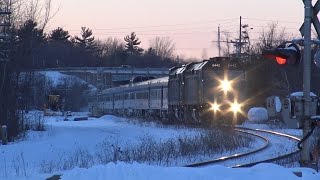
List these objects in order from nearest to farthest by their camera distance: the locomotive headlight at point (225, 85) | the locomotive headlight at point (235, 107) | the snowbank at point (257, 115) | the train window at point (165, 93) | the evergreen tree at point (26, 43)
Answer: the evergreen tree at point (26, 43)
the locomotive headlight at point (235, 107)
the locomotive headlight at point (225, 85)
the train window at point (165, 93)
the snowbank at point (257, 115)

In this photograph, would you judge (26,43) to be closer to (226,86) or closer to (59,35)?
(226,86)

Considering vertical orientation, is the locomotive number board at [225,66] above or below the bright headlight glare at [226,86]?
above

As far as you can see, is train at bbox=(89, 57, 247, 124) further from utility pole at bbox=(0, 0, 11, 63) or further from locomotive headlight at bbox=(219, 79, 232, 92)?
utility pole at bbox=(0, 0, 11, 63)

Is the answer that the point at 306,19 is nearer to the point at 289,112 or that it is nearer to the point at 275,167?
the point at 289,112

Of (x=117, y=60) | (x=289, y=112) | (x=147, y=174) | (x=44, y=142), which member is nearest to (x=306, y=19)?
(x=289, y=112)

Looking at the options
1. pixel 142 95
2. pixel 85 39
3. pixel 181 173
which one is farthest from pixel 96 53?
pixel 181 173

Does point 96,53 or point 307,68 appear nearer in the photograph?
point 307,68

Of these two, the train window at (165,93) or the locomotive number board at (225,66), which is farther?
the train window at (165,93)

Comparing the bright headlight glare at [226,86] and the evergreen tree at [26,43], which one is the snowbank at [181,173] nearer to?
the evergreen tree at [26,43]

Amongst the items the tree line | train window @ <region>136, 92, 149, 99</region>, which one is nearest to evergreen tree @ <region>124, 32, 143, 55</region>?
the tree line

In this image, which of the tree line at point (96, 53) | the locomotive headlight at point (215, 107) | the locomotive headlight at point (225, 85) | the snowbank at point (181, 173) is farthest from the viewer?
the tree line at point (96, 53)

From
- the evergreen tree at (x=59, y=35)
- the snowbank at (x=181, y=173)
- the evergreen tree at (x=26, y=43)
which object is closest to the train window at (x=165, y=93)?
the evergreen tree at (x=26, y=43)

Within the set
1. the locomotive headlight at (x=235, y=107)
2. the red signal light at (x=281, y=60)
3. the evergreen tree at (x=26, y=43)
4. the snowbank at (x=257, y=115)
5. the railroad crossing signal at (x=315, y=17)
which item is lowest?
the snowbank at (x=257, y=115)

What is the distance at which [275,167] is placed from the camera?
32.5 feet
